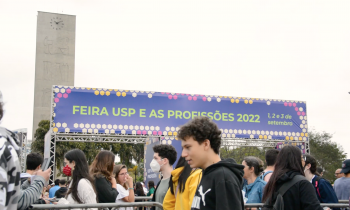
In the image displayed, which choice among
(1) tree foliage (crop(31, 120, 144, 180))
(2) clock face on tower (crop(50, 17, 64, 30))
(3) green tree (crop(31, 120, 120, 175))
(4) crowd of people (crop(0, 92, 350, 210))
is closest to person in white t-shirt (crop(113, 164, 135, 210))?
(4) crowd of people (crop(0, 92, 350, 210))

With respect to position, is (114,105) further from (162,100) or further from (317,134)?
(317,134)

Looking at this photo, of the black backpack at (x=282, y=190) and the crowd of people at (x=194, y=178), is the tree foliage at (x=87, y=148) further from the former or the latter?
the black backpack at (x=282, y=190)

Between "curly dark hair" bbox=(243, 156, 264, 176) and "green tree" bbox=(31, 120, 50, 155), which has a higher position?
"green tree" bbox=(31, 120, 50, 155)

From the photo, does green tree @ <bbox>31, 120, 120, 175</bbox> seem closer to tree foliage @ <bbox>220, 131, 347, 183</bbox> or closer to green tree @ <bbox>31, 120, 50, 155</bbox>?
green tree @ <bbox>31, 120, 50, 155</bbox>

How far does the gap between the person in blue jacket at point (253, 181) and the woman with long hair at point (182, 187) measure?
1591mm

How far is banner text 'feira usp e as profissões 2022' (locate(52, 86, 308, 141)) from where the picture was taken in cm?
1156

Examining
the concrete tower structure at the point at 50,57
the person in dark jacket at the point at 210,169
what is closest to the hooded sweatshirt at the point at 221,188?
the person in dark jacket at the point at 210,169

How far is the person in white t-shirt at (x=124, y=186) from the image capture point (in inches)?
171

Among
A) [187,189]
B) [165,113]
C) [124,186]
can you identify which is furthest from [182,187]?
[165,113]

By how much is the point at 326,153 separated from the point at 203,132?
3863 cm

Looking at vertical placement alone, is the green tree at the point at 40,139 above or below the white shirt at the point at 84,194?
above

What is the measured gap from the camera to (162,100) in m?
12.5

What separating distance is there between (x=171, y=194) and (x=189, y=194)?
0.44 meters

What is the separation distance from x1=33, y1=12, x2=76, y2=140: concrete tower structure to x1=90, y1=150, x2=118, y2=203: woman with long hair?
4097cm
